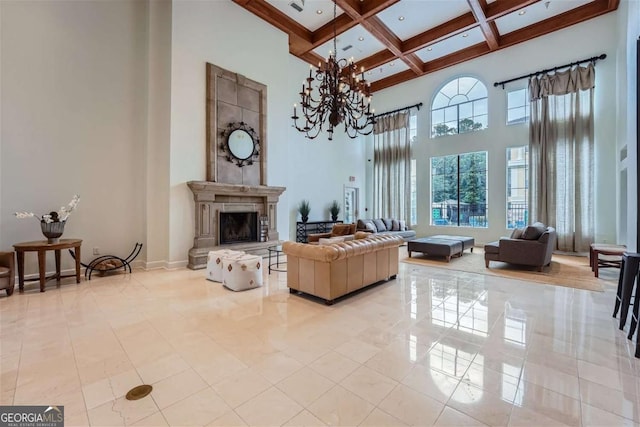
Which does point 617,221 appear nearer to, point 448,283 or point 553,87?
point 553,87

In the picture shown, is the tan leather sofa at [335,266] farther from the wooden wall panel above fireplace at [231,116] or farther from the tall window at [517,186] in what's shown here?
the tall window at [517,186]

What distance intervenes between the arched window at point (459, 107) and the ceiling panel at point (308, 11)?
4.61 meters

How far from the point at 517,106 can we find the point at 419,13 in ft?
12.8

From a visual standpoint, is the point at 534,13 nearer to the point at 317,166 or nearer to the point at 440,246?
the point at 440,246

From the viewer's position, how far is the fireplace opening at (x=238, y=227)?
20.6 ft

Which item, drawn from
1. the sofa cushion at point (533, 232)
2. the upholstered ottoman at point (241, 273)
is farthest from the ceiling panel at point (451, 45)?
the upholstered ottoman at point (241, 273)

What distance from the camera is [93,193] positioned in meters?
4.93

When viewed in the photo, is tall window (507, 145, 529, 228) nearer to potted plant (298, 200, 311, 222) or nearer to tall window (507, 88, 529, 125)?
tall window (507, 88, 529, 125)

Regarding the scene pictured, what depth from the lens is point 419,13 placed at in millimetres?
6762

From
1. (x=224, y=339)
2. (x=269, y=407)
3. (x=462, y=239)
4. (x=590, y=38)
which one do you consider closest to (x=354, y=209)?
(x=462, y=239)

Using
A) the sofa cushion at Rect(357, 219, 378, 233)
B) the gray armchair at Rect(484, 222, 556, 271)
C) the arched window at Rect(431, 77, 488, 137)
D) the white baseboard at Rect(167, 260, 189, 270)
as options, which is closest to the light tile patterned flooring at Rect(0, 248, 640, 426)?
the gray armchair at Rect(484, 222, 556, 271)

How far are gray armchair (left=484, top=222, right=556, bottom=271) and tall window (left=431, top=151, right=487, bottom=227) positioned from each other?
3.27 m

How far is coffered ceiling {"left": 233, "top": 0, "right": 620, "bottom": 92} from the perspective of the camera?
6.38 m

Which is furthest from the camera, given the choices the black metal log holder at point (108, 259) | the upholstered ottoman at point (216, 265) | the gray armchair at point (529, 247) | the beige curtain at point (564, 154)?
the beige curtain at point (564, 154)
